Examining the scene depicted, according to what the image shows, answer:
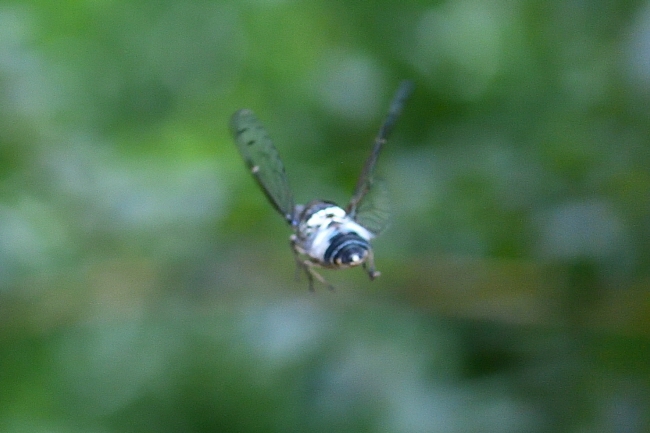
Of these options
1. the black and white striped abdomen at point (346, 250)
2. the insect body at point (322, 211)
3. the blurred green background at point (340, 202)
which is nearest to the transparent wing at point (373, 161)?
the insect body at point (322, 211)

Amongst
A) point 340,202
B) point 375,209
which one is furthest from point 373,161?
point 340,202

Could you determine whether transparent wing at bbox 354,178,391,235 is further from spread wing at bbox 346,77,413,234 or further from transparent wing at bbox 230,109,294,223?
transparent wing at bbox 230,109,294,223

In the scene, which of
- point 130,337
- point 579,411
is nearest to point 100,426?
point 130,337

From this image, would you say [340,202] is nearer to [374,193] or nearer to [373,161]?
[374,193]

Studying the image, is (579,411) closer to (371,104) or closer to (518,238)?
(518,238)

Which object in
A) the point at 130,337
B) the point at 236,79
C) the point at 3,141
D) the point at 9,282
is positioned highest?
the point at 236,79

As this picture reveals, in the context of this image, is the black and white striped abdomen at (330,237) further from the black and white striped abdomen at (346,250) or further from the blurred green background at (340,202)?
the blurred green background at (340,202)

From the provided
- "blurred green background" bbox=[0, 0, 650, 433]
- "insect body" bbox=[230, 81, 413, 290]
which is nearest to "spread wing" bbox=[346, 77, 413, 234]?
"insect body" bbox=[230, 81, 413, 290]
